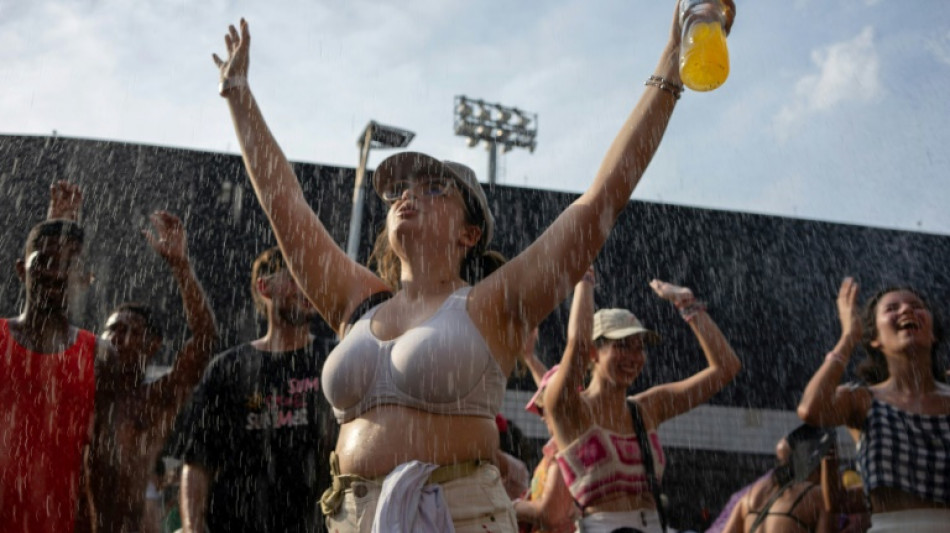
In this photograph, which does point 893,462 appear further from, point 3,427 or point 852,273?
point 852,273

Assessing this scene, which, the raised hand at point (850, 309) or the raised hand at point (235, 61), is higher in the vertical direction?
the raised hand at point (235, 61)

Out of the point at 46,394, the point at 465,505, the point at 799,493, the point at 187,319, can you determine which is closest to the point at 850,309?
the point at 799,493

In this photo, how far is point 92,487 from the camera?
398cm

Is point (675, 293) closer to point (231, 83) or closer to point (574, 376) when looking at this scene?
point (574, 376)

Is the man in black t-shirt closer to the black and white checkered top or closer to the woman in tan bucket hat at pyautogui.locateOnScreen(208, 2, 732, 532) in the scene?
the woman in tan bucket hat at pyautogui.locateOnScreen(208, 2, 732, 532)

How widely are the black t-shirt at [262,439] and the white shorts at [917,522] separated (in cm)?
269

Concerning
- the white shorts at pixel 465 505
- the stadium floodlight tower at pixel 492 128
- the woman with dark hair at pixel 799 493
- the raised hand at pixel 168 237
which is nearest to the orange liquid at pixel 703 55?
the white shorts at pixel 465 505

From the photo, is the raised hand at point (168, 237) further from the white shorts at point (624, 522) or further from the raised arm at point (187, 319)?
the white shorts at point (624, 522)

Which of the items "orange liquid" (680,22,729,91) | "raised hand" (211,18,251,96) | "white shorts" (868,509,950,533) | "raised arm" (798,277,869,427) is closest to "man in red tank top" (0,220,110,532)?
"raised hand" (211,18,251,96)

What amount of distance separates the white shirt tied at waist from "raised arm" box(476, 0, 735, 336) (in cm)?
54

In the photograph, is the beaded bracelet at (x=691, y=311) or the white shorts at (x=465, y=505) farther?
the beaded bracelet at (x=691, y=311)

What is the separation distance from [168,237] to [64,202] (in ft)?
2.40

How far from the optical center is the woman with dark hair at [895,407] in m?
3.93

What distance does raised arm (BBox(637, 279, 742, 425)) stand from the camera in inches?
203
